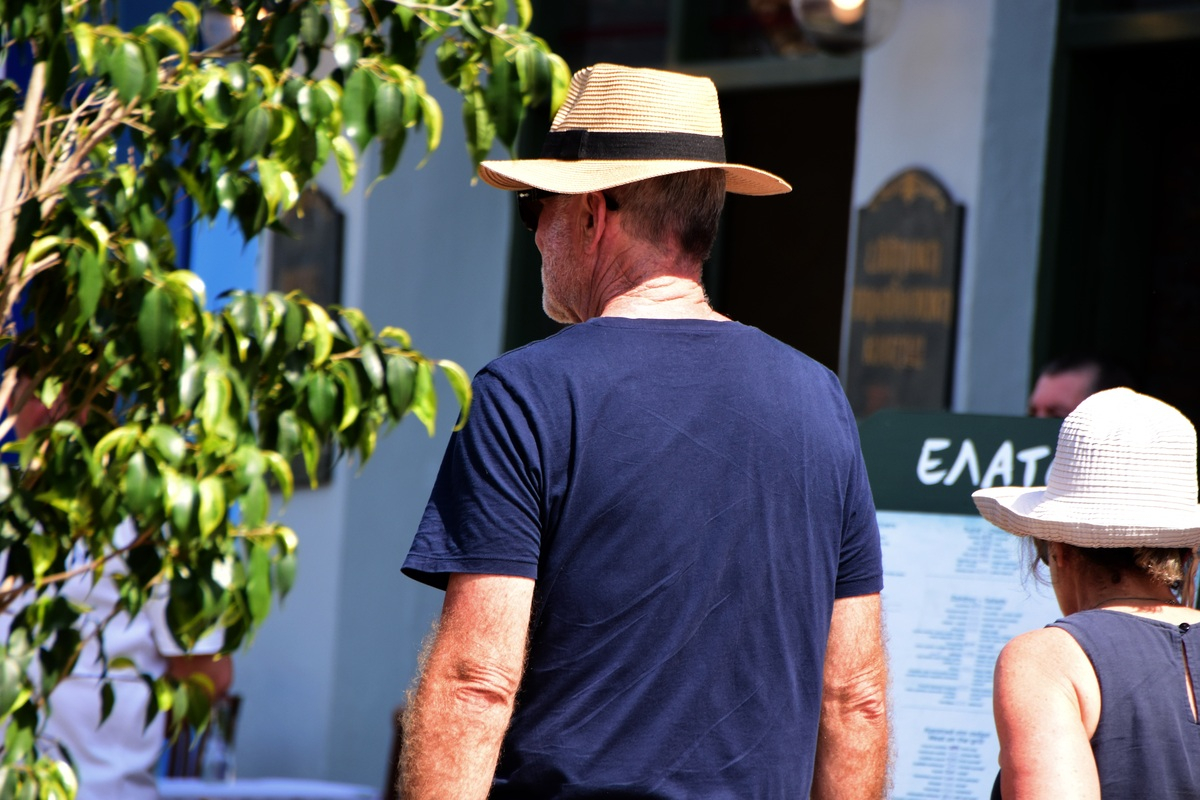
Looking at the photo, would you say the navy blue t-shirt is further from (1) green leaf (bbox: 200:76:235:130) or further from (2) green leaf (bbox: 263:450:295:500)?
(1) green leaf (bbox: 200:76:235:130)

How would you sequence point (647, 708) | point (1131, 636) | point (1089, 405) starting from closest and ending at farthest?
point (647, 708) < point (1131, 636) < point (1089, 405)

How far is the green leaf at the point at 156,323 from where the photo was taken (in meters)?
2.46

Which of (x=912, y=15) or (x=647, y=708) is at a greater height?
(x=912, y=15)

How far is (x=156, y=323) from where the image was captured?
2465mm

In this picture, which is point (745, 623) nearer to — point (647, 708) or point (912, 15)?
point (647, 708)

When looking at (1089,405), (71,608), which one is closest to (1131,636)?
(1089,405)

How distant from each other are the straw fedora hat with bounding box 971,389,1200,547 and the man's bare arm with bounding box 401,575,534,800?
2.56ft

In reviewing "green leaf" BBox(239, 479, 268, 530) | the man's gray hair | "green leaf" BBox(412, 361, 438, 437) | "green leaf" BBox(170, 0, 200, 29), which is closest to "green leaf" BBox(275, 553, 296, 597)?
"green leaf" BBox(239, 479, 268, 530)

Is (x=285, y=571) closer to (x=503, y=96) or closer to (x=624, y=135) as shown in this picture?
(x=503, y=96)

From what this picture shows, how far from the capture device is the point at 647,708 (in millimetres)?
1876

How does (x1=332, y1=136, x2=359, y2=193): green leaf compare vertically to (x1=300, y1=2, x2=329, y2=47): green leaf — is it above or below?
below

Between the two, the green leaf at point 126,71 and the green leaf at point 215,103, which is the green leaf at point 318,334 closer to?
the green leaf at point 215,103

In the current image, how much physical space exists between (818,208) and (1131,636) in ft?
15.0

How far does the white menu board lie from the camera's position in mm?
2881
